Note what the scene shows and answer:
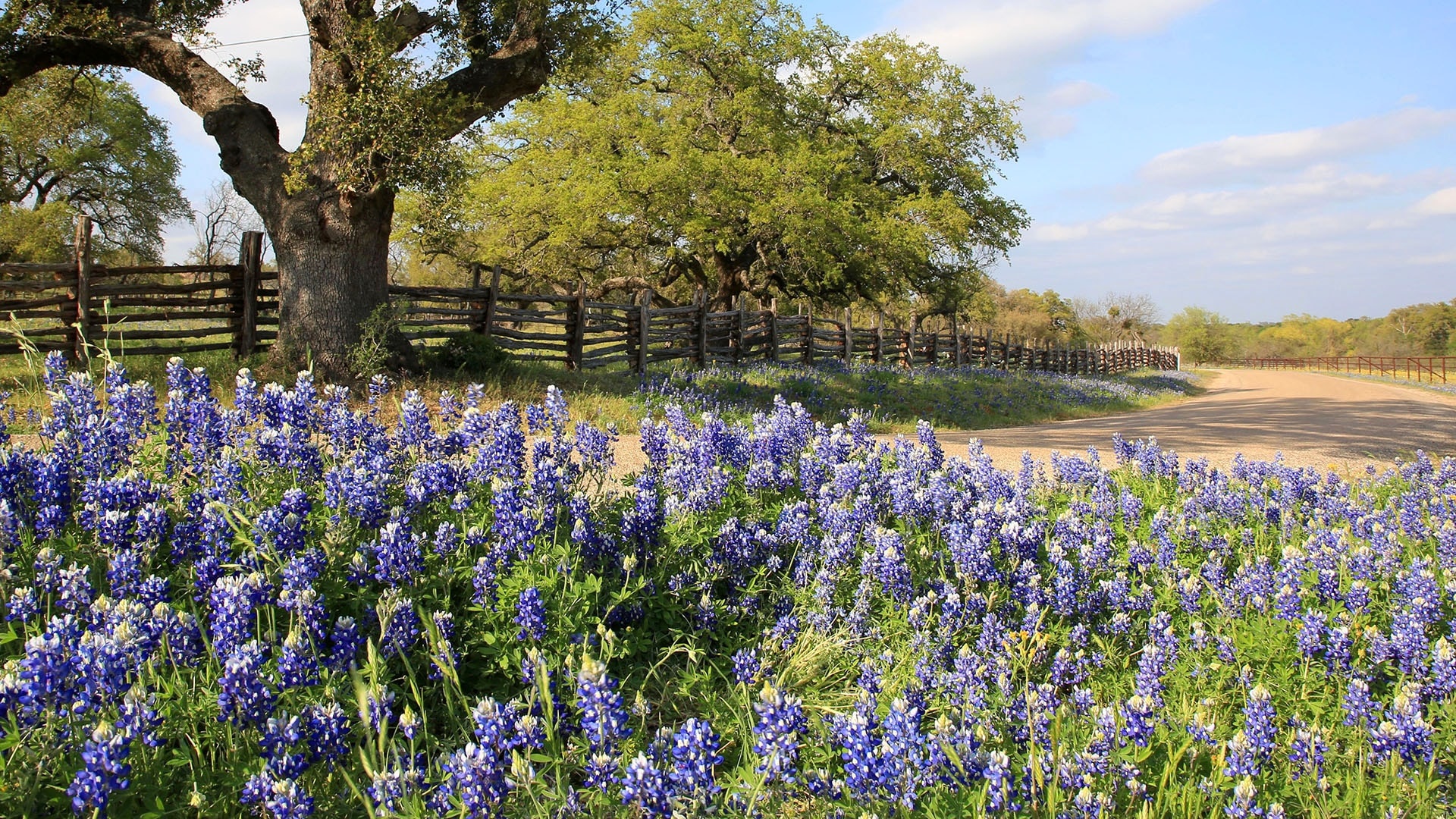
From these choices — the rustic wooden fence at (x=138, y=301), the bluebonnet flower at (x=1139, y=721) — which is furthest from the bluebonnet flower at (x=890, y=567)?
the rustic wooden fence at (x=138, y=301)

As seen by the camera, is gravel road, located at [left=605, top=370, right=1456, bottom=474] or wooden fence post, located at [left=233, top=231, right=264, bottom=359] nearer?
gravel road, located at [left=605, top=370, right=1456, bottom=474]

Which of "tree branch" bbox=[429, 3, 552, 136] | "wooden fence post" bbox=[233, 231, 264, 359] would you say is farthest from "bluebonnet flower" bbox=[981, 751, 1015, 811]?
"wooden fence post" bbox=[233, 231, 264, 359]

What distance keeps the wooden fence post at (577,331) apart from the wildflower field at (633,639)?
12062 millimetres

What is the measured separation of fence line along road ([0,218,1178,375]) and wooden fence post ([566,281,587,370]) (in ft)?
0.08

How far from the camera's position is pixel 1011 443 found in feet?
38.5

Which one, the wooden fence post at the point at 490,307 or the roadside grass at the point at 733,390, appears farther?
the wooden fence post at the point at 490,307

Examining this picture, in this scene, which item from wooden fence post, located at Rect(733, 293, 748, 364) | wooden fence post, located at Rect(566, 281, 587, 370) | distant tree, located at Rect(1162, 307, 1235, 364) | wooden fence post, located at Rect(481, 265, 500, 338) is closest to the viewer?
wooden fence post, located at Rect(481, 265, 500, 338)

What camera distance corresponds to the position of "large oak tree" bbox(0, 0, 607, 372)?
10.5 m

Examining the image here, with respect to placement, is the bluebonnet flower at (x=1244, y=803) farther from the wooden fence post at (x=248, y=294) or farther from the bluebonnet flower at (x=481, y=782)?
the wooden fence post at (x=248, y=294)

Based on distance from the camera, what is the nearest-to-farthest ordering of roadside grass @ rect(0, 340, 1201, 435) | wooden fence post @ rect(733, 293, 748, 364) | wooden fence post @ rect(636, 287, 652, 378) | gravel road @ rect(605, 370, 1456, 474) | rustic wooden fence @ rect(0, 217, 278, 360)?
1. gravel road @ rect(605, 370, 1456, 474)
2. roadside grass @ rect(0, 340, 1201, 435)
3. rustic wooden fence @ rect(0, 217, 278, 360)
4. wooden fence post @ rect(636, 287, 652, 378)
5. wooden fence post @ rect(733, 293, 748, 364)

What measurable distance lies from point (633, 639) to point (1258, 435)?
1388cm

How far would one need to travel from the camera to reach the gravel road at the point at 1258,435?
1028 cm

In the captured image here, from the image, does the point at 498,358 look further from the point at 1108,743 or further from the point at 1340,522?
the point at 1108,743

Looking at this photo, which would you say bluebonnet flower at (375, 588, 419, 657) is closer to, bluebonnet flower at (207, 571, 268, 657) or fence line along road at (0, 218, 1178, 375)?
bluebonnet flower at (207, 571, 268, 657)
